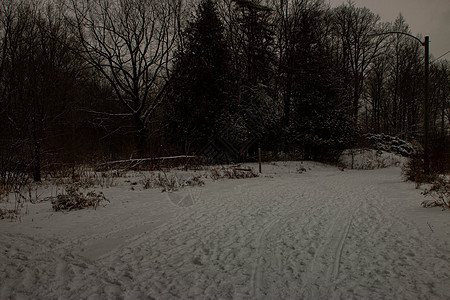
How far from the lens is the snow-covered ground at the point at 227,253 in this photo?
2.42m

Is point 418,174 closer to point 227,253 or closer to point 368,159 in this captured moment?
point 227,253

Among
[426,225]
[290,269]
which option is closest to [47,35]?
[290,269]

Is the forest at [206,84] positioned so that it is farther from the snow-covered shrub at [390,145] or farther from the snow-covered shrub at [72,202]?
the snow-covered shrub at [72,202]

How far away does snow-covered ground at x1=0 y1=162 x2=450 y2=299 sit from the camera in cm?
242

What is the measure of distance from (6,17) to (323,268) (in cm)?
1191

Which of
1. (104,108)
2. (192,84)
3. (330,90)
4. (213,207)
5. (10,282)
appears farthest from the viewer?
(104,108)

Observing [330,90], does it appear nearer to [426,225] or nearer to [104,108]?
[426,225]

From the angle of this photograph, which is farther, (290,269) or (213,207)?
(213,207)

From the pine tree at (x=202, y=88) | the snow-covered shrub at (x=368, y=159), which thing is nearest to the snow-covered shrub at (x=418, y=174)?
the snow-covered shrub at (x=368, y=159)

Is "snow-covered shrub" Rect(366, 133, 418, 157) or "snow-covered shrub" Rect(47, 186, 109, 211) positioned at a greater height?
"snow-covered shrub" Rect(366, 133, 418, 157)

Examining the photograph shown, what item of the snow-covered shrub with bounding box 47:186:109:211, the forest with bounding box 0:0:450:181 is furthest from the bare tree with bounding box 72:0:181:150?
the snow-covered shrub with bounding box 47:186:109:211

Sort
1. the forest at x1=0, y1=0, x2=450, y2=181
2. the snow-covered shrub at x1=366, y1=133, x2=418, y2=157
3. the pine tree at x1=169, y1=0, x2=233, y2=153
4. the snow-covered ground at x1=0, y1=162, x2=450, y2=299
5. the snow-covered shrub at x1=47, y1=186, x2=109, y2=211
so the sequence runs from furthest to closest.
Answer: the snow-covered shrub at x1=366, y1=133, x2=418, y2=157, the pine tree at x1=169, y1=0, x2=233, y2=153, the forest at x1=0, y1=0, x2=450, y2=181, the snow-covered shrub at x1=47, y1=186, x2=109, y2=211, the snow-covered ground at x1=0, y1=162, x2=450, y2=299

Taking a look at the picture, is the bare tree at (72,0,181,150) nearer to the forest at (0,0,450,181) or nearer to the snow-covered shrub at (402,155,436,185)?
the forest at (0,0,450,181)

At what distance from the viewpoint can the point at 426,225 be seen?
13.9ft
